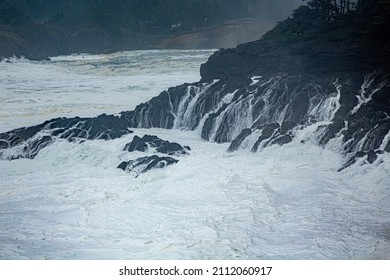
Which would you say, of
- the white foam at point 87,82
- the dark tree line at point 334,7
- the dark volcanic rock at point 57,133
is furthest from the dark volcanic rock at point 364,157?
the dark tree line at point 334,7

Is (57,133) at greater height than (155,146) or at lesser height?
greater

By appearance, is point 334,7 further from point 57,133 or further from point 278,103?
point 57,133

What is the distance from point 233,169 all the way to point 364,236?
1.48m

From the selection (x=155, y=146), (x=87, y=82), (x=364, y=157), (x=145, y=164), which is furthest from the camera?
(x=87, y=82)

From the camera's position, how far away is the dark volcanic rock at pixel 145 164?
496cm

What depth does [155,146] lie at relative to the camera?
217 inches

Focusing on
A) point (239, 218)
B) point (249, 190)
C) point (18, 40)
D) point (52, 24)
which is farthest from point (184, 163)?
point (18, 40)

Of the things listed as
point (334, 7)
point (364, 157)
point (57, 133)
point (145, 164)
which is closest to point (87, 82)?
point (57, 133)

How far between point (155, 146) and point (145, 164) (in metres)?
0.52

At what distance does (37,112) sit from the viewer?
596 centimetres

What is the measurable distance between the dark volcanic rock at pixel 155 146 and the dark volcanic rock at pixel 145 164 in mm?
276

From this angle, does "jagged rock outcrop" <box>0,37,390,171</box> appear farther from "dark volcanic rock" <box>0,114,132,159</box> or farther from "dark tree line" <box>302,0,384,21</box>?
"dark tree line" <box>302,0,384,21</box>

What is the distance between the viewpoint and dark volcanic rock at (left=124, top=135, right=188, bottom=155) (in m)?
5.40

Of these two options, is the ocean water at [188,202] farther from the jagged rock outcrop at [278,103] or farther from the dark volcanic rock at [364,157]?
the jagged rock outcrop at [278,103]
